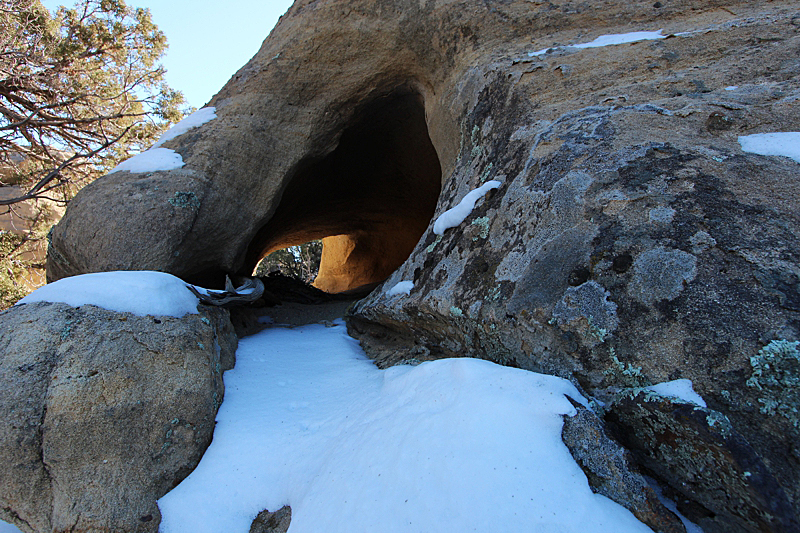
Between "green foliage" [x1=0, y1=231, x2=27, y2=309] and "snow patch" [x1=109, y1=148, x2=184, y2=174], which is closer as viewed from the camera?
"snow patch" [x1=109, y1=148, x2=184, y2=174]

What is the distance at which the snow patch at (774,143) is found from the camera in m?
1.52

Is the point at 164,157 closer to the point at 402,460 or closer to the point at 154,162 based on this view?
the point at 154,162

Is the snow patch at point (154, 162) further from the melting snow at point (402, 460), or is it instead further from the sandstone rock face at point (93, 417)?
the melting snow at point (402, 460)

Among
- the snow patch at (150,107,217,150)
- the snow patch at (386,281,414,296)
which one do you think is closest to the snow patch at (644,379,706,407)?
the snow patch at (386,281,414,296)

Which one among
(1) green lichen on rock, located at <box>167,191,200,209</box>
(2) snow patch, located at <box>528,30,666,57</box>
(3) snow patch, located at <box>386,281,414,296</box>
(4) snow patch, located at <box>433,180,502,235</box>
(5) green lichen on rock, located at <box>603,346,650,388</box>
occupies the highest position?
(1) green lichen on rock, located at <box>167,191,200,209</box>

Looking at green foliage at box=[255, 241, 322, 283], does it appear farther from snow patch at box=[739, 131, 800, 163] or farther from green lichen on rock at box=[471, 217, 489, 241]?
snow patch at box=[739, 131, 800, 163]

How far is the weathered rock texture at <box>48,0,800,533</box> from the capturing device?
114 cm

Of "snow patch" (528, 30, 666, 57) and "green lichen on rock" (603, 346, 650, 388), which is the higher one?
"snow patch" (528, 30, 666, 57)

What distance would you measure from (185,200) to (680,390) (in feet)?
11.2

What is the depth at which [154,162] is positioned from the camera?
3473 mm

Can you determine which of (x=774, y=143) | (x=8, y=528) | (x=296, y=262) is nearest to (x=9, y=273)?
(x=8, y=528)

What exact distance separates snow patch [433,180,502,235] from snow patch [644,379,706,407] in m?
1.31

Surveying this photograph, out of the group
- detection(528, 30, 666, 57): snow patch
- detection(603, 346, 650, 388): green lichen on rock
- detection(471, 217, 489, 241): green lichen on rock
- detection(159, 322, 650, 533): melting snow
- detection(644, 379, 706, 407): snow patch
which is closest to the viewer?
detection(159, 322, 650, 533): melting snow

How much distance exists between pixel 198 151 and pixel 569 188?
10.4 feet
